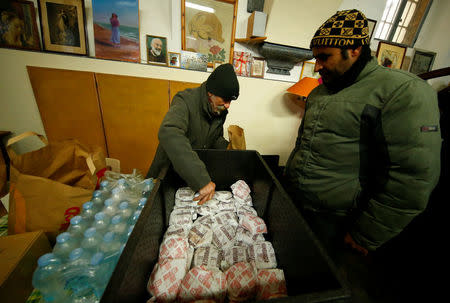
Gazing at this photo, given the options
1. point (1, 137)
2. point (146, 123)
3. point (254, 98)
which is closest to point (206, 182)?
point (146, 123)

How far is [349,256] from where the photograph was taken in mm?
1533

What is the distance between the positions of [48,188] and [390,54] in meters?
4.07

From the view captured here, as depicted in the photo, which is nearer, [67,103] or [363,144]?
[363,144]

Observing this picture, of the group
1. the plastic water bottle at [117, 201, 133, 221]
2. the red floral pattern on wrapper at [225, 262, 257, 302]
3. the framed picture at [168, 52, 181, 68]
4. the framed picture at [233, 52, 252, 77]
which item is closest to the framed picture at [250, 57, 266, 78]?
the framed picture at [233, 52, 252, 77]

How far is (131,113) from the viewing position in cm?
203

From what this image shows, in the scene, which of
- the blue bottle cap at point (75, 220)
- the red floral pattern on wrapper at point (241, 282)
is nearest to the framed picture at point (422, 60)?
the red floral pattern on wrapper at point (241, 282)

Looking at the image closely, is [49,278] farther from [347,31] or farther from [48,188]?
[347,31]

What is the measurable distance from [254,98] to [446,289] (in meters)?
2.47

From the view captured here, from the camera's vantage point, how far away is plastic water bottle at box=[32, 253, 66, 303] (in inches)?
22.7

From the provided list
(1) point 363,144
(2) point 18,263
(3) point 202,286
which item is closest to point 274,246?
(3) point 202,286

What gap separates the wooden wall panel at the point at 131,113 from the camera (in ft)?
6.28

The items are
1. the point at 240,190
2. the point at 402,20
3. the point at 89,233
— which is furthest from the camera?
the point at 402,20

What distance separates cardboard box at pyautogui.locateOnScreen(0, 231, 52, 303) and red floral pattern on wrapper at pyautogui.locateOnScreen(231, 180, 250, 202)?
1.00 meters

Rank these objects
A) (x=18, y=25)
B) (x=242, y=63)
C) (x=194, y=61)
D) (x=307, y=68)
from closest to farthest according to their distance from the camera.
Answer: (x=18, y=25) → (x=194, y=61) → (x=242, y=63) → (x=307, y=68)
